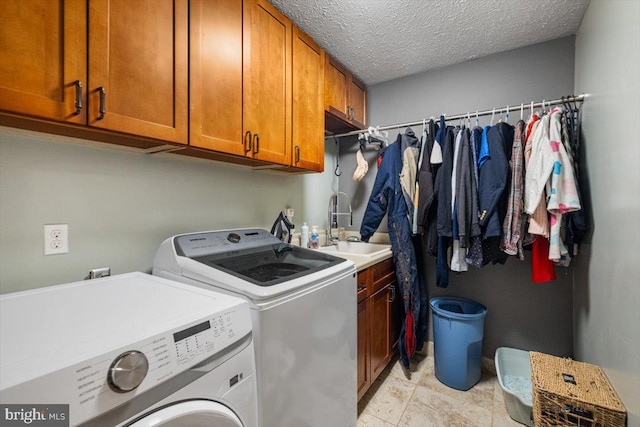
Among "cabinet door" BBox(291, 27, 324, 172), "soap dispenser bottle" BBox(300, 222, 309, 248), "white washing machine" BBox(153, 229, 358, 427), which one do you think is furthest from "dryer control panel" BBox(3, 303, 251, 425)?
"soap dispenser bottle" BBox(300, 222, 309, 248)

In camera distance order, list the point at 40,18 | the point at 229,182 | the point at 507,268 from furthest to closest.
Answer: the point at 507,268
the point at 229,182
the point at 40,18

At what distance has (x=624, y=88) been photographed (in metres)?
1.14

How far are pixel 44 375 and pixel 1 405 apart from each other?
54mm

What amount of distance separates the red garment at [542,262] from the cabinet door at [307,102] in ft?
4.83

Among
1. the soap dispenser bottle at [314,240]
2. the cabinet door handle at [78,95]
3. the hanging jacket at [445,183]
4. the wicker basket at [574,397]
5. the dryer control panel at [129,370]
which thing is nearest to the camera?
the dryer control panel at [129,370]

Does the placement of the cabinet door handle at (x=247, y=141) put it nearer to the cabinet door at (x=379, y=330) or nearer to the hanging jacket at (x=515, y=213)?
the cabinet door at (x=379, y=330)

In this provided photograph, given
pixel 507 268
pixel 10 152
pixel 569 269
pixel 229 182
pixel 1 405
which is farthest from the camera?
pixel 507 268

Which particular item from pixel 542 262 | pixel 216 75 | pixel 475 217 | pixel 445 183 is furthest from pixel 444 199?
pixel 216 75

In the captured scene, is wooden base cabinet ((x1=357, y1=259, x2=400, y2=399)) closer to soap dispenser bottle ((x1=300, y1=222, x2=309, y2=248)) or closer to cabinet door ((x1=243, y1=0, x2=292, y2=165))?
soap dispenser bottle ((x1=300, y1=222, x2=309, y2=248))

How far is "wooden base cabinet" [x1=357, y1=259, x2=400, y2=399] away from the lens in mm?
1684

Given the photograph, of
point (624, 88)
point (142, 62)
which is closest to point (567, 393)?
point (624, 88)

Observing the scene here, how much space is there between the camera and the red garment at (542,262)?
169 centimetres

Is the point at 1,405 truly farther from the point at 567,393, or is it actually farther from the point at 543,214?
the point at 543,214

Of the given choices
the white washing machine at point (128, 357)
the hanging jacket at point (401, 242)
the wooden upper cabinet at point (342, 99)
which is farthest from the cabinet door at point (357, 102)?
the white washing machine at point (128, 357)
